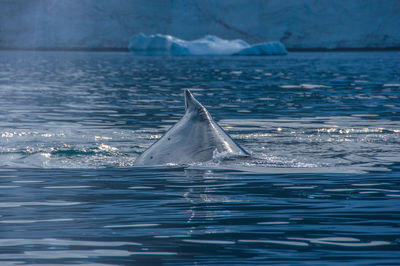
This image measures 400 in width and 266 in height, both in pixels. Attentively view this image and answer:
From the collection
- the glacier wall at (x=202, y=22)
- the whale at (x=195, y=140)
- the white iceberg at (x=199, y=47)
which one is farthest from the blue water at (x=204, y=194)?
the glacier wall at (x=202, y=22)

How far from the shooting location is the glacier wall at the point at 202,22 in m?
88.8

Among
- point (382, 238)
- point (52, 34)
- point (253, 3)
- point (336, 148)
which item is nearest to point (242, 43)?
point (253, 3)

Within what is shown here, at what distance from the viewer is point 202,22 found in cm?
9681

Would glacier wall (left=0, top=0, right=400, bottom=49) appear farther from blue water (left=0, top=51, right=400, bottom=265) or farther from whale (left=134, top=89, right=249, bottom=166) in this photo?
whale (left=134, top=89, right=249, bottom=166)

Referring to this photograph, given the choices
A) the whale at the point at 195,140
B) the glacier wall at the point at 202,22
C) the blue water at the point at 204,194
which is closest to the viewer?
the blue water at the point at 204,194

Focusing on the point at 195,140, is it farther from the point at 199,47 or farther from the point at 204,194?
the point at 199,47

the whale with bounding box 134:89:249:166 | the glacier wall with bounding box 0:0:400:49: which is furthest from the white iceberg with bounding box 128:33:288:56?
the whale with bounding box 134:89:249:166

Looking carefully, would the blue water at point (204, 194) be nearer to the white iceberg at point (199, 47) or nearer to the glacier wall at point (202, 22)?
the white iceberg at point (199, 47)

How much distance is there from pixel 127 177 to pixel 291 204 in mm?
2607

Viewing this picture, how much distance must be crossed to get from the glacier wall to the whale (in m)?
80.7

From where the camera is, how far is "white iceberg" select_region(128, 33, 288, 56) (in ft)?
265

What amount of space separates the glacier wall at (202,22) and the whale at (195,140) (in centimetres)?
8069

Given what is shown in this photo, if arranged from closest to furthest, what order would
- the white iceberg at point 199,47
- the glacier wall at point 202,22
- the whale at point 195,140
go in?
the whale at point 195,140 < the white iceberg at point 199,47 < the glacier wall at point 202,22

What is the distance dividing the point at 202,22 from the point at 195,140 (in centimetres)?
8835
